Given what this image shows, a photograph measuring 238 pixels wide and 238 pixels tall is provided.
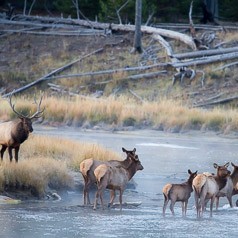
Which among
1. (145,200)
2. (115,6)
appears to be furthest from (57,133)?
(115,6)

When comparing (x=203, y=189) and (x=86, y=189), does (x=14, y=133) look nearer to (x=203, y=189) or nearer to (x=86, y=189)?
(x=86, y=189)

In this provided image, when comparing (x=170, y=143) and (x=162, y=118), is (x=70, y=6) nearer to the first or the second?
(x=162, y=118)

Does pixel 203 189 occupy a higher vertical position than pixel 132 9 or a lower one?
lower

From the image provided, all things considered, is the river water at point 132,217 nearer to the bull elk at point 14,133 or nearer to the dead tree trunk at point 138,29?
the bull elk at point 14,133

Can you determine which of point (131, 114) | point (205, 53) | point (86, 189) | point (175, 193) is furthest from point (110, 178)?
point (205, 53)

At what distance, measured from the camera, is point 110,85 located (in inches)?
Result: 1574

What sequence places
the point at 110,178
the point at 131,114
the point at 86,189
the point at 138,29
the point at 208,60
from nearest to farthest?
the point at 110,178
the point at 86,189
the point at 131,114
the point at 208,60
the point at 138,29

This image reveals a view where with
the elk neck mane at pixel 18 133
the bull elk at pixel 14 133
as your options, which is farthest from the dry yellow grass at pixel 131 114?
the elk neck mane at pixel 18 133

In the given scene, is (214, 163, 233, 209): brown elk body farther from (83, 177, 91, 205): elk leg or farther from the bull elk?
the bull elk

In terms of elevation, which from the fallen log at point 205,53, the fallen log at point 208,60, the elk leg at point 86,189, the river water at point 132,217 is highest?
the fallen log at point 205,53

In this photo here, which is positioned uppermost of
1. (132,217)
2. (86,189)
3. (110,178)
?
(110,178)

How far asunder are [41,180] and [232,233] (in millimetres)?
4343

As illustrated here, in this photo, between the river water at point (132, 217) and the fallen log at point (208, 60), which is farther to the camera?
the fallen log at point (208, 60)

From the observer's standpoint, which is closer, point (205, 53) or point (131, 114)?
point (131, 114)
